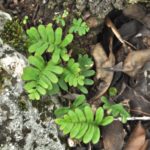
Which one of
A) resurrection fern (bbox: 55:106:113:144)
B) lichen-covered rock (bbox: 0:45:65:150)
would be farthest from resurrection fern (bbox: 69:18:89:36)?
resurrection fern (bbox: 55:106:113:144)

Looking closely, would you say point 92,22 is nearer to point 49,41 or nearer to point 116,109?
point 49,41

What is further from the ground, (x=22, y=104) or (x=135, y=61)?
(x=135, y=61)

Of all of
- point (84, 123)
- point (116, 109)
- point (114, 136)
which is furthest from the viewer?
point (114, 136)

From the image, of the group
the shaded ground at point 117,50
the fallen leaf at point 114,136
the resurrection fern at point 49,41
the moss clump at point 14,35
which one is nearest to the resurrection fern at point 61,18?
the shaded ground at point 117,50

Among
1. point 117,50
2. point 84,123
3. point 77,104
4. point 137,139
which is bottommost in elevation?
point 137,139

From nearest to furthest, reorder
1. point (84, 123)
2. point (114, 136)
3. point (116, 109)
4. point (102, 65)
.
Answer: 1. point (84, 123)
2. point (116, 109)
3. point (114, 136)
4. point (102, 65)

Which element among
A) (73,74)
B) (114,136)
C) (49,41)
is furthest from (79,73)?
(114,136)

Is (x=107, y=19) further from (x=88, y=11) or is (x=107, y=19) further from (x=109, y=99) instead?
(x=109, y=99)
